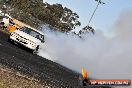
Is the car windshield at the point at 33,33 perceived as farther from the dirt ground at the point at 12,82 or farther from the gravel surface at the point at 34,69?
the dirt ground at the point at 12,82

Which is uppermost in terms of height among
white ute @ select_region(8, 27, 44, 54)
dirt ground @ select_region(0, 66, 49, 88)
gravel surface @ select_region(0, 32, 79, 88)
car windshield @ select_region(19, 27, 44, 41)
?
car windshield @ select_region(19, 27, 44, 41)

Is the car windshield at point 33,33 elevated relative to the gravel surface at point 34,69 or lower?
elevated

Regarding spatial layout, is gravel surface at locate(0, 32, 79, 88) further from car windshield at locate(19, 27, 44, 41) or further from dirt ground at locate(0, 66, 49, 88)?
car windshield at locate(19, 27, 44, 41)

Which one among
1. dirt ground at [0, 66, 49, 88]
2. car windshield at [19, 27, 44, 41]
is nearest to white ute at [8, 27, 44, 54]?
car windshield at [19, 27, 44, 41]

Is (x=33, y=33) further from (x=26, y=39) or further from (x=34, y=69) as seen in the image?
(x=34, y=69)

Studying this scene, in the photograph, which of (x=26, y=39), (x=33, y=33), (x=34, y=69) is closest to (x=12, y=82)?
(x=34, y=69)

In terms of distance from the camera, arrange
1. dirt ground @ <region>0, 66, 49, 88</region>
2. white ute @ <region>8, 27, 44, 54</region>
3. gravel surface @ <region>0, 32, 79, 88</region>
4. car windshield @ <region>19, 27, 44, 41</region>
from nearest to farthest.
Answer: dirt ground @ <region>0, 66, 49, 88</region> → gravel surface @ <region>0, 32, 79, 88</region> → white ute @ <region>8, 27, 44, 54</region> → car windshield @ <region>19, 27, 44, 41</region>

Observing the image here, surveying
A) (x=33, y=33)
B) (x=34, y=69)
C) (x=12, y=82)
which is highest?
(x=33, y=33)

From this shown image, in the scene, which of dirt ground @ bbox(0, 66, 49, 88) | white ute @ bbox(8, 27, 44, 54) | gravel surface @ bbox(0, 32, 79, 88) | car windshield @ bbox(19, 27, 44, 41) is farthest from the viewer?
car windshield @ bbox(19, 27, 44, 41)

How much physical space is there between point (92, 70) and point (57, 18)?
60205mm

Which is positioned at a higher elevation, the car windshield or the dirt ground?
the car windshield

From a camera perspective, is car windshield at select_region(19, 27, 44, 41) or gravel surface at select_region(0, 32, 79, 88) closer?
gravel surface at select_region(0, 32, 79, 88)

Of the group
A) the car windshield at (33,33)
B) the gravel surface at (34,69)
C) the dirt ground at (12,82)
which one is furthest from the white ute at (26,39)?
the dirt ground at (12,82)

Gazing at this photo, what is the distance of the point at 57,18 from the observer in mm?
86250
